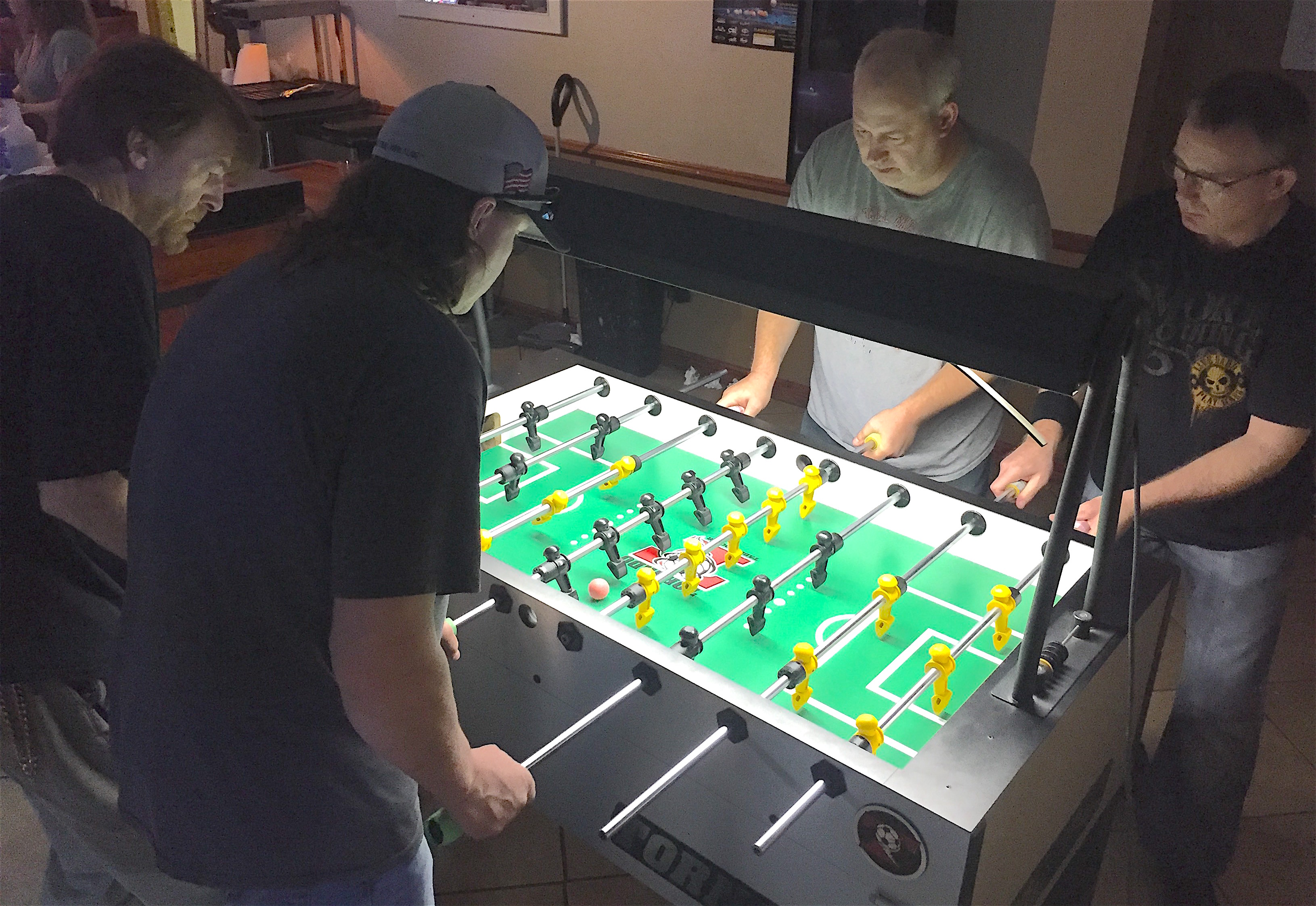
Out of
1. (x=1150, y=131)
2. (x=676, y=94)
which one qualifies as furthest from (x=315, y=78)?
(x=1150, y=131)

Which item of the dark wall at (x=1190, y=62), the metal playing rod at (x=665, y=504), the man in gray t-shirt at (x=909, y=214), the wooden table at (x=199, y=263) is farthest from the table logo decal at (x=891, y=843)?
the dark wall at (x=1190, y=62)

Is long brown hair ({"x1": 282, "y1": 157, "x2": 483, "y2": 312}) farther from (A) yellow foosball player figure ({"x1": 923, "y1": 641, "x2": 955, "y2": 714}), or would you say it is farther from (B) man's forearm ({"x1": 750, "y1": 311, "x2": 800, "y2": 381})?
(B) man's forearm ({"x1": 750, "y1": 311, "x2": 800, "y2": 381})

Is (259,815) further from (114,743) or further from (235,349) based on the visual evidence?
(235,349)

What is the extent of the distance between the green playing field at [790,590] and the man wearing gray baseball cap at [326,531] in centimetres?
52

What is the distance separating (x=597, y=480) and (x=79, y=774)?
38.8 inches

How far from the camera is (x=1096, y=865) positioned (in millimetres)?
1878

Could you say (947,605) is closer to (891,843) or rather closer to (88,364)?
(891,843)

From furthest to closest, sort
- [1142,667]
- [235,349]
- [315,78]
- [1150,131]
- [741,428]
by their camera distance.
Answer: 1. [315,78]
2. [1150,131]
3. [741,428]
4. [1142,667]
5. [235,349]

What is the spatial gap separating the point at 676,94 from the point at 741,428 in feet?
8.36

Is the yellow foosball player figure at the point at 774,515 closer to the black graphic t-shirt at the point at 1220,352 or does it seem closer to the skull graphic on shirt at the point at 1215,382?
the black graphic t-shirt at the point at 1220,352

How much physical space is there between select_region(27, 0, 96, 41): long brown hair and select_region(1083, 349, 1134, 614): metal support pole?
400 centimetres

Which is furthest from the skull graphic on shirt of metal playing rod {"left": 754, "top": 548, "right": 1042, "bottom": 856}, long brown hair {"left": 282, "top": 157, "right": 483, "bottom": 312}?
long brown hair {"left": 282, "top": 157, "right": 483, "bottom": 312}

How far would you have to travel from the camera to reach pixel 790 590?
5.60 ft

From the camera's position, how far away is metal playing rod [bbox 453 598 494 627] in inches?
64.7
